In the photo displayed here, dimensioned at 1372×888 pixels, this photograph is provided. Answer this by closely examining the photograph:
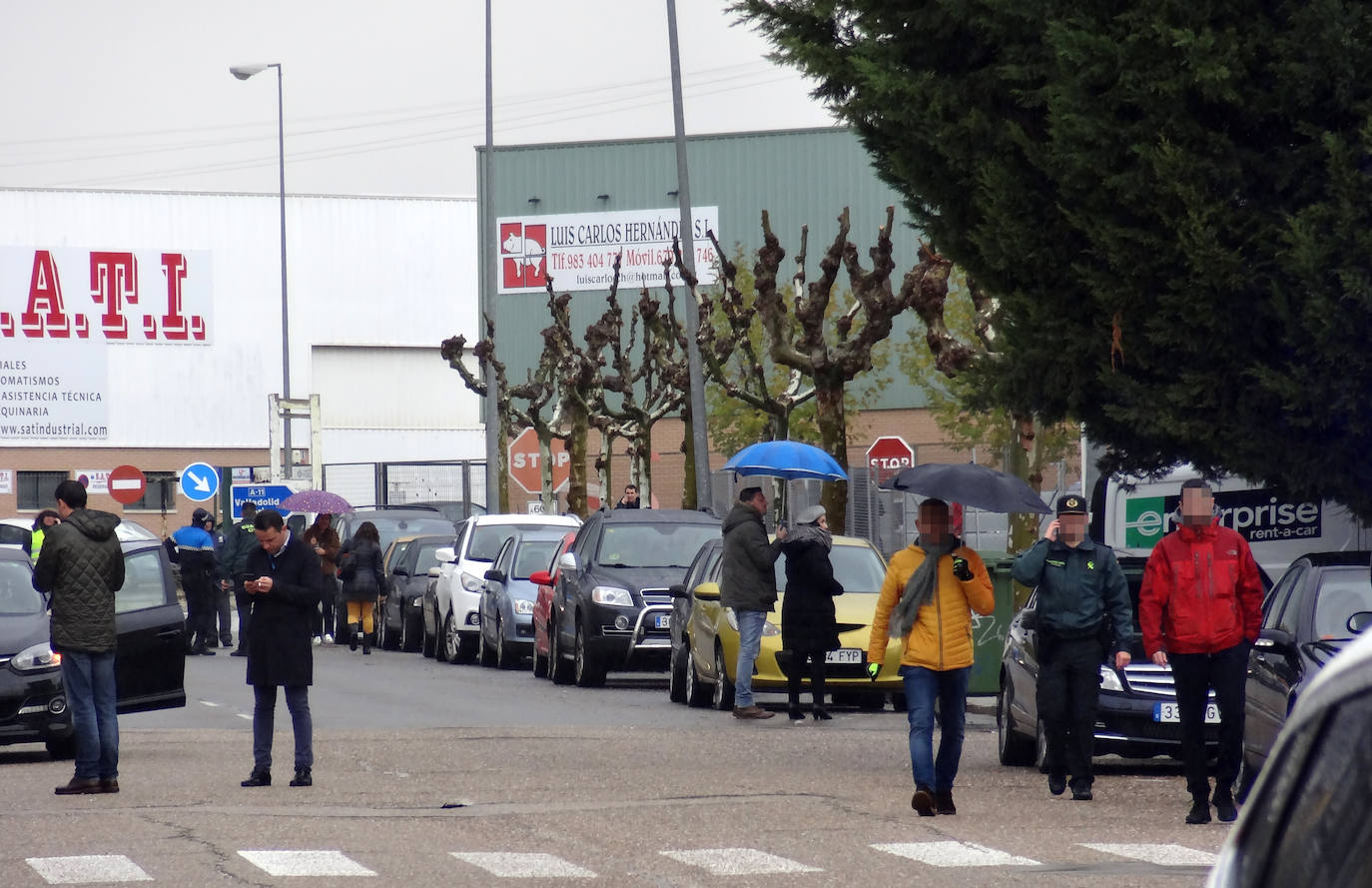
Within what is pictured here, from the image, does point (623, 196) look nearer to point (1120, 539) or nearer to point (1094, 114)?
point (1120, 539)

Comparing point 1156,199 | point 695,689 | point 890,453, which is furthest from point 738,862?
point 890,453

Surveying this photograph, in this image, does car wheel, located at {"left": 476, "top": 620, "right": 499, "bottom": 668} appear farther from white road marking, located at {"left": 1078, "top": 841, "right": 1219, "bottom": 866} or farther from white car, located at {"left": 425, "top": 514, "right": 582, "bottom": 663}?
white road marking, located at {"left": 1078, "top": 841, "right": 1219, "bottom": 866}

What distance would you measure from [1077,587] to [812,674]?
19.2 ft

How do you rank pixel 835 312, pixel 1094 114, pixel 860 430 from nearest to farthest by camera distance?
pixel 1094 114 → pixel 835 312 → pixel 860 430

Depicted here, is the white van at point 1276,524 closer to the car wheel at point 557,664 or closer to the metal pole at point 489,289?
the car wheel at point 557,664

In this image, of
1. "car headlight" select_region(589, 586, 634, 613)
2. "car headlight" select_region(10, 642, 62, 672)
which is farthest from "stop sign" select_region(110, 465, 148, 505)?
"car headlight" select_region(10, 642, 62, 672)

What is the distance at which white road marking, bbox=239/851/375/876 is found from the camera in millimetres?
9250

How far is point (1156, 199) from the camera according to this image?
1278cm

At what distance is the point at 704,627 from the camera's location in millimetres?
19438

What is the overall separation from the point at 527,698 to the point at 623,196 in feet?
145

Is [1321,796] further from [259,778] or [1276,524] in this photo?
[1276,524]

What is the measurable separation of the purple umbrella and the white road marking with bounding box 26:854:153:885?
100 feet

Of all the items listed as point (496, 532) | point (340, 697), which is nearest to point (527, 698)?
point (340, 697)

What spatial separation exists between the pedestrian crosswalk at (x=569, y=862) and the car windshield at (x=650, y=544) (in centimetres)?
1320
